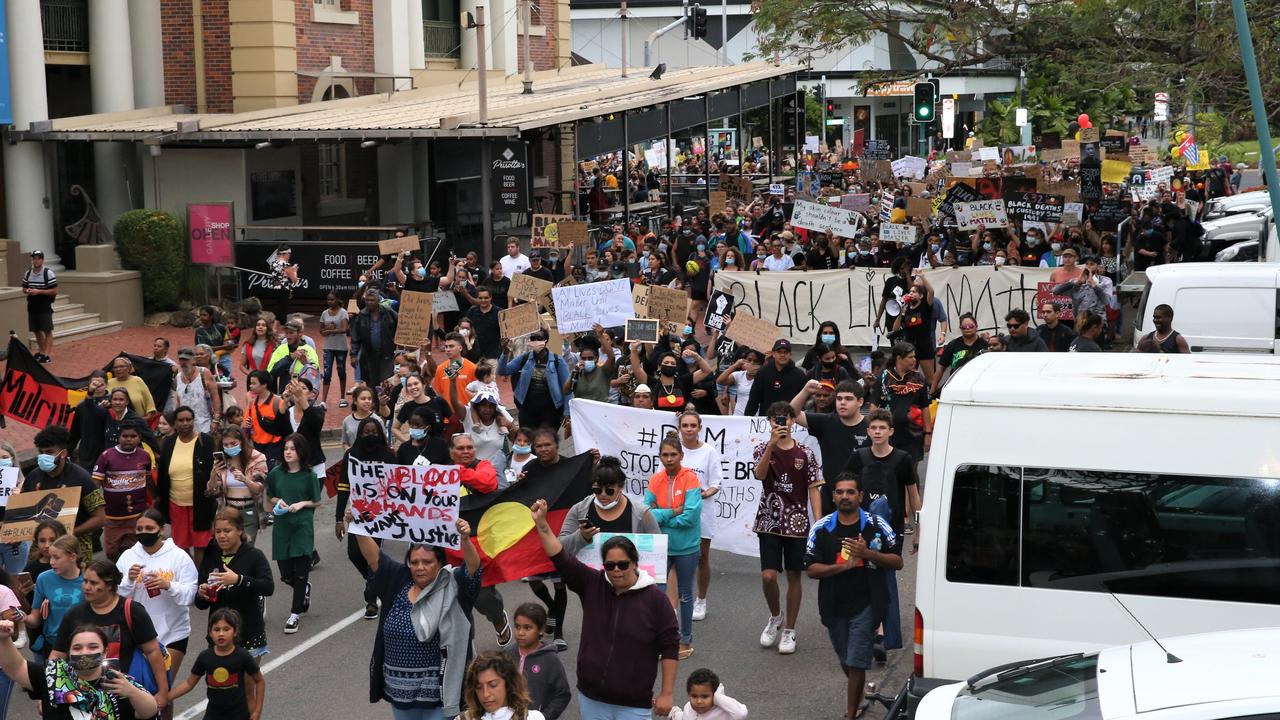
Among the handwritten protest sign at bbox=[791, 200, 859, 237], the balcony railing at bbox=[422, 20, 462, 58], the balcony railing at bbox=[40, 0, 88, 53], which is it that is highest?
the balcony railing at bbox=[422, 20, 462, 58]

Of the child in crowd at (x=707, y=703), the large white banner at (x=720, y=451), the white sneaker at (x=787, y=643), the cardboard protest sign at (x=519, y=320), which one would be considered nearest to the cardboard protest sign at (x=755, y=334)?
the large white banner at (x=720, y=451)

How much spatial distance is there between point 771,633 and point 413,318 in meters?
8.88

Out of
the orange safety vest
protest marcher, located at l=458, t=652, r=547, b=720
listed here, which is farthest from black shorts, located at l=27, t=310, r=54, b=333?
protest marcher, located at l=458, t=652, r=547, b=720

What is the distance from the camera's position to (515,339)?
1575 cm

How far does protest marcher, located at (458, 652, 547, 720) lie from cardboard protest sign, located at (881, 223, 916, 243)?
17.9 m

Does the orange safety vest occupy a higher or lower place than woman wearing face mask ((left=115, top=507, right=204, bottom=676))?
higher

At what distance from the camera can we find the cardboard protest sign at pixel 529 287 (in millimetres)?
18625

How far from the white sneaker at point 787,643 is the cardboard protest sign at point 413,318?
8640 mm

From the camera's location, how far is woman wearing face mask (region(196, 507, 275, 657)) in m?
8.67

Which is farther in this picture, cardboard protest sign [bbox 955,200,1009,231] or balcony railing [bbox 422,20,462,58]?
balcony railing [bbox 422,20,462,58]

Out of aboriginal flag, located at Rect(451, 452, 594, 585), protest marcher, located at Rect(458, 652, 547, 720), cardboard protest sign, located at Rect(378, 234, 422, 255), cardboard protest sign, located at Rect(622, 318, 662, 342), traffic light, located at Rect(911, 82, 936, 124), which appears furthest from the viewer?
traffic light, located at Rect(911, 82, 936, 124)

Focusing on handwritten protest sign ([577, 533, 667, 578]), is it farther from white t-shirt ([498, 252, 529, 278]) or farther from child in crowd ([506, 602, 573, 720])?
white t-shirt ([498, 252, 529, 278])

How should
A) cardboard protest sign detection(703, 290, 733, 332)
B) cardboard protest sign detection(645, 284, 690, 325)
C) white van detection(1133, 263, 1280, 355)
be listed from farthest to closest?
cardboard protest sign detection(645, 284, 690, 325) < cardboard protest sign detection(703, 290, 733, 332) < white van detection(1133, 263, 1280, 355)

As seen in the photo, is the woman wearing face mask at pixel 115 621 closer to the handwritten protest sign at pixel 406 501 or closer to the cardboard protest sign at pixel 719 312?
the handwritten protest sign at pixel 406 501
